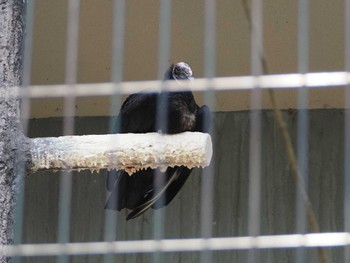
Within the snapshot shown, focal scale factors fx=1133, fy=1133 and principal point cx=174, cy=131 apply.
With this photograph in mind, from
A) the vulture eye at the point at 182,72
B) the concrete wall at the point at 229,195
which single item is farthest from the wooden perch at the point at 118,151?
the concrete wall at the point at 229,195

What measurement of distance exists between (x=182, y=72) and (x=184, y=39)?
17 centimetres

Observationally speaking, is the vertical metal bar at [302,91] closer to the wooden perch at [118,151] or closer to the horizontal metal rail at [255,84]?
the horizontal metal rail at [255,84]

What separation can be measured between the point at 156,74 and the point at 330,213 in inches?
23.5

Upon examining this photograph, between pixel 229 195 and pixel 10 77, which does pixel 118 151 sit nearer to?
pixel 10 77

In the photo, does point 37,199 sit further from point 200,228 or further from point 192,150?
point 192,150

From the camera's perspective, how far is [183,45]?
2.77 metres

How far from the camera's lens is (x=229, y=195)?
121 inches

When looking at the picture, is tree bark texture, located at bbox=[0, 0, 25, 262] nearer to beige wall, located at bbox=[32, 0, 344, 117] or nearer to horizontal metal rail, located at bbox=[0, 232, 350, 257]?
horizontal metal rail, located at bbox=[0, 232, 350, 257]

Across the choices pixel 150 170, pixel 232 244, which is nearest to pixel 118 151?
pixel 232 244

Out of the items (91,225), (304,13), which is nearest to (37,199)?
(91,225)

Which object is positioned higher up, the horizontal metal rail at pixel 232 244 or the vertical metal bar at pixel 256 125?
the vertical metal bar at pixel 256 125

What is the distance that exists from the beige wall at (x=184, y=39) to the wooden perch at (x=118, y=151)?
984 mm

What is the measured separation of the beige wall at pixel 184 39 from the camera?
262 centimetres

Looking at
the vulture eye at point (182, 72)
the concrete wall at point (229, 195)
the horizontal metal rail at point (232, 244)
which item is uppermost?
the vulture eye at point (182, 72)
